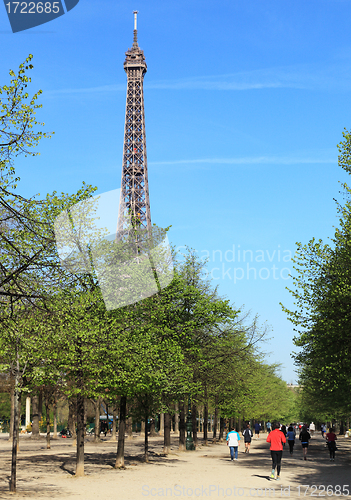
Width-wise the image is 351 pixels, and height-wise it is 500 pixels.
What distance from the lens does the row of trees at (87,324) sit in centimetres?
1180

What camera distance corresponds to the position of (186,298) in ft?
89.5

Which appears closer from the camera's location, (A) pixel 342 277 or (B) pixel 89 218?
(B) pixel 89 218

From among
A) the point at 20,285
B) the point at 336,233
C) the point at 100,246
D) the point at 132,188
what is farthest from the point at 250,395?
the point at 132,188

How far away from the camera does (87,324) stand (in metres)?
16.7

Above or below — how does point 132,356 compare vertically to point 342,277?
below

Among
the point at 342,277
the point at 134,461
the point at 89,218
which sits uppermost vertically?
the point at 89,218

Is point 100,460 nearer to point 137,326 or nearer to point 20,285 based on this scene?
point 137,326

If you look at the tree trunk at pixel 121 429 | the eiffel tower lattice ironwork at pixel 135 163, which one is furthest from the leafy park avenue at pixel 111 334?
the eiffel tower lattice ironwork at pixel 135 163

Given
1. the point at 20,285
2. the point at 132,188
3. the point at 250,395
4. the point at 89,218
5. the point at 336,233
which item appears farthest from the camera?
the point at 132,188

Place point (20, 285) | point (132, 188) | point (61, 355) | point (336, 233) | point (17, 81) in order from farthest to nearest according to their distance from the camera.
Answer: point (132, 188) → point (336, 233) → point (61, 355) → point (20, 285) → point (17, 81)

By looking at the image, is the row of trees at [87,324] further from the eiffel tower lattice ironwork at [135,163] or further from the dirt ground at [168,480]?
the eiffel tower lattice ironwork at [135,163]

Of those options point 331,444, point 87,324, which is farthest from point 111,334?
point 331,444

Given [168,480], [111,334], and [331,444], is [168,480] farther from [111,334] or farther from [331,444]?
[331,444]

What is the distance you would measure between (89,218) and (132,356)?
491 centimetres
